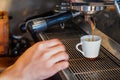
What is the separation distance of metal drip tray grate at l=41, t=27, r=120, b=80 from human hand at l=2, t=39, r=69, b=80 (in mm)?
207

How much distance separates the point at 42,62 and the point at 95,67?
0.30 meters

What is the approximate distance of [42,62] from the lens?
57 centimetres

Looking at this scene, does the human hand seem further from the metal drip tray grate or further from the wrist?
the metal drip tray grate

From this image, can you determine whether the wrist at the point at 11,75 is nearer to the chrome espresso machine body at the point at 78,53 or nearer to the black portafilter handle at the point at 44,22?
the chrome espresso machine body at the point at 78,53

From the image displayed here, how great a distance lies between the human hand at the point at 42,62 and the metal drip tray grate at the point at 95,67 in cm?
21

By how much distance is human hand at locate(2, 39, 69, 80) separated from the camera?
0.57m

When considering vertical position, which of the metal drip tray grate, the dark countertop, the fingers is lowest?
the dark countertop

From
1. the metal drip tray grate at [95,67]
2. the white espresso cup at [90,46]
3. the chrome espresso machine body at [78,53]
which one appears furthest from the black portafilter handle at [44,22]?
the white espresso cup at [90,46]

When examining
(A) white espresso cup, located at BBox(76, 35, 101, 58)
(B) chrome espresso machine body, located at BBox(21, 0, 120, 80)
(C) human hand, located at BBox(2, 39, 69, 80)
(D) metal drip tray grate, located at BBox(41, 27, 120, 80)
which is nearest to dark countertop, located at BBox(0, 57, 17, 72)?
(B) chrome espresso machine body, located at BBox(21, 0, 120, 80)

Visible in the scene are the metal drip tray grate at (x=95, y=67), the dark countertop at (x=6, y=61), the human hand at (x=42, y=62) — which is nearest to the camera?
the human hand at (x=42, y=62)

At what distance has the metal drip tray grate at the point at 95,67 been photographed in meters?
0.77

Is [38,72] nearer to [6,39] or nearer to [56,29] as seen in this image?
[56,29]

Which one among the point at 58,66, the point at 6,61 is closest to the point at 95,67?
the point at 58,66

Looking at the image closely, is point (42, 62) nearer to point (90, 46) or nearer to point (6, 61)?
point (90, 46)
